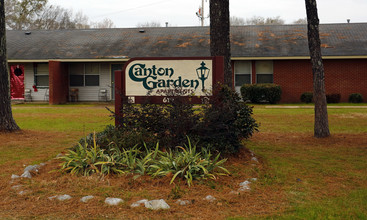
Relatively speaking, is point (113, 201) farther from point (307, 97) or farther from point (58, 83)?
point (58, 83)

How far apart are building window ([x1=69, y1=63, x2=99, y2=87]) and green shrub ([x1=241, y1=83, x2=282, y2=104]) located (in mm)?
9315

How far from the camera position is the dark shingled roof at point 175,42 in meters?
23.3

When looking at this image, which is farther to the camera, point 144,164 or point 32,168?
point 32,168

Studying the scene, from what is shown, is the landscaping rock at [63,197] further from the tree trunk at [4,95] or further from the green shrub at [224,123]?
the tree trunk at [4,95]

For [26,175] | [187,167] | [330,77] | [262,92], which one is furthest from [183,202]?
[330,77]

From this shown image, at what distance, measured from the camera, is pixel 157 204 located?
4.55 meters

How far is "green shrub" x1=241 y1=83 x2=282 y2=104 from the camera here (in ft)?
71.6

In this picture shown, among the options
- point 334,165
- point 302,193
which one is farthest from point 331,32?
point 302,193

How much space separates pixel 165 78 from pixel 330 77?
17.5 metres

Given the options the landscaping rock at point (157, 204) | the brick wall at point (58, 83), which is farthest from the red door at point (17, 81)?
the landscaping rock at point (157, 204)

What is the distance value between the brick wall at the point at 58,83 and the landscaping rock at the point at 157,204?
784 inches

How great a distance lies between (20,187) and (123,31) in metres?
24.4

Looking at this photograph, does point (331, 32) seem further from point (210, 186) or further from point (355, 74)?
point (210, 186)

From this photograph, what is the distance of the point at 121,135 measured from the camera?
21.7ft
